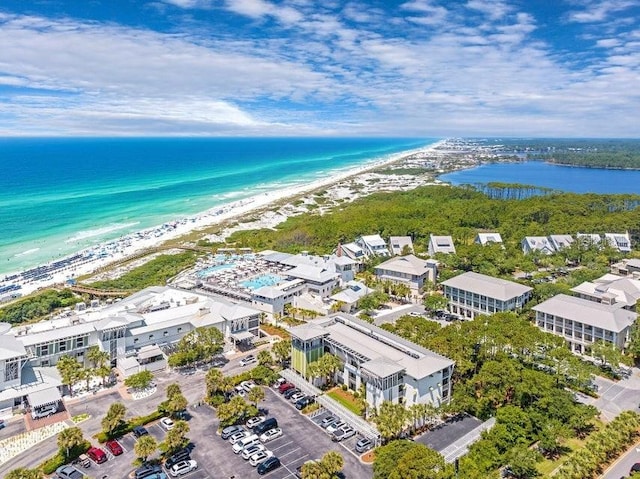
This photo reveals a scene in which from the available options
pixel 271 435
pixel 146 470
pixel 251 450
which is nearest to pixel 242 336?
pixel 271 435

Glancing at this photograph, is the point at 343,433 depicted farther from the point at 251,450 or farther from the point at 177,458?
the point at 177,458

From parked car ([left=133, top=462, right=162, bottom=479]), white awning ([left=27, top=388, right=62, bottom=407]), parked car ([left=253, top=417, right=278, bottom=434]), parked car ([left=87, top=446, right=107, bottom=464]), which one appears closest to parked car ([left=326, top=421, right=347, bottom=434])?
parked car ([left=253, top=417, right=278, bottom=434])

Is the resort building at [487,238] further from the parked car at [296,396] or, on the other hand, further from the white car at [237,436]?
the white car at [237,436]

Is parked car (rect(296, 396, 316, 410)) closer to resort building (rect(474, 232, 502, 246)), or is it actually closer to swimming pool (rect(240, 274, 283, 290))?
swimming pool (rect(240, 274, 283, 290))

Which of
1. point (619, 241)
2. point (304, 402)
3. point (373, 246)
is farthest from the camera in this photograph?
point (619, 241)

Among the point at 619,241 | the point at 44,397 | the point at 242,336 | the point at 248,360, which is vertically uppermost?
the point at 619,241

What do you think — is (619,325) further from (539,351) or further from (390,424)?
(390,424)

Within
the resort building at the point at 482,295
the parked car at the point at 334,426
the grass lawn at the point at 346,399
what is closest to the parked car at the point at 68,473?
the parked car at the point at 334,426
